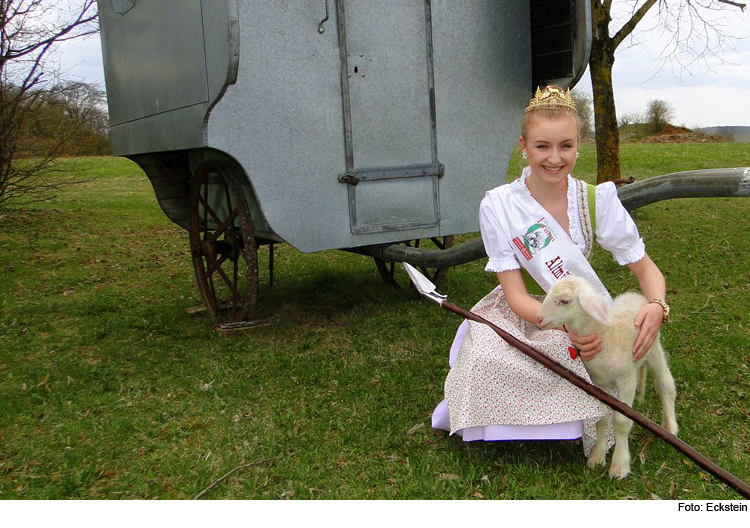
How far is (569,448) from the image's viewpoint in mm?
3150

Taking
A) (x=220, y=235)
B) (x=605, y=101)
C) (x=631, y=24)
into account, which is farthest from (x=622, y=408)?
(x=631, y=24)

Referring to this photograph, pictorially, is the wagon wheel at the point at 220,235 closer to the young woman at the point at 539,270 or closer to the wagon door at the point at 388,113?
the wagon door at the point at 388,113

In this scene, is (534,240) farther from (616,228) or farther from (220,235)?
(220,235)

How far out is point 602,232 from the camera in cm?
282

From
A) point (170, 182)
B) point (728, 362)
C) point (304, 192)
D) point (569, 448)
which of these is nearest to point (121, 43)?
point (170, 182)

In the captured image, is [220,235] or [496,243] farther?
[220,235]

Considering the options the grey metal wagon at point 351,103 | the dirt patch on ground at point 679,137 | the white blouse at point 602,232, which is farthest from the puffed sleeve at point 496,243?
the dirt patch on ground at point 679,137

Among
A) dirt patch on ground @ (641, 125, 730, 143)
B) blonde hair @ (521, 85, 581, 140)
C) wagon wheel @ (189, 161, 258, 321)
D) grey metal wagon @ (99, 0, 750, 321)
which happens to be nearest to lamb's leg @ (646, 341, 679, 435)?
blonde hair @ (521, 85, 581, 140)

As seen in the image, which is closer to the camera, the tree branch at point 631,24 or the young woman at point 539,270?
the young woman at point 539,270

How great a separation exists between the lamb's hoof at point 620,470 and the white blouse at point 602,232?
818 millimetres

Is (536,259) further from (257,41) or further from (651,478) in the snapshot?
(257,41)

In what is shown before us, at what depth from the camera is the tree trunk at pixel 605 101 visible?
8.69 metres

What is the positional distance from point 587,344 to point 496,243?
547 millimetres

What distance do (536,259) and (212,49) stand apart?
8.04ft
